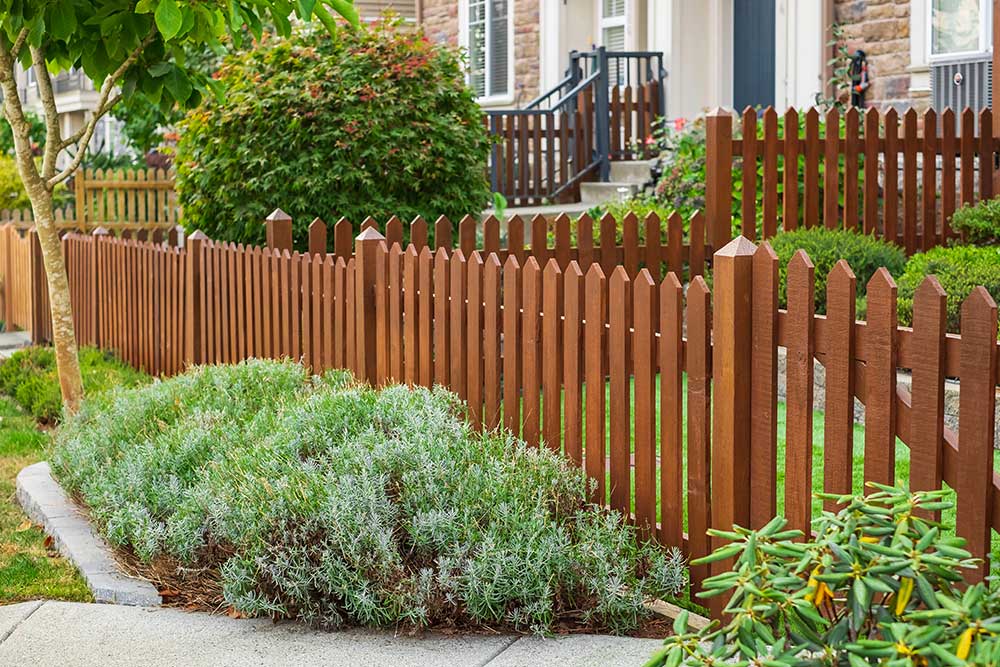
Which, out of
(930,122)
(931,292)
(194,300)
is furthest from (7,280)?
(931,292)

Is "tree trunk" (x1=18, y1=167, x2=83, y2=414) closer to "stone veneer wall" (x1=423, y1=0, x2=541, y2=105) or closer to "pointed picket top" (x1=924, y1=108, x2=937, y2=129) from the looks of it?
"pointed picket top" (x1=924, y1=108, x2=937, y2=129)

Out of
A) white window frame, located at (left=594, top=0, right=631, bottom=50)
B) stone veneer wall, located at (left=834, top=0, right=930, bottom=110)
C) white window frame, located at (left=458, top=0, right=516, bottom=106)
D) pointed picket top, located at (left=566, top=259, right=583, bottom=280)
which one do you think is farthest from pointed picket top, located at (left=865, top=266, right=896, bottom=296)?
white window frame, located at (left=458, top=0, right=516, bottom=106)

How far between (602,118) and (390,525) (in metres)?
11.6

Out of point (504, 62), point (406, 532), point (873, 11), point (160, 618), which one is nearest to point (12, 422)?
point (160, 618)

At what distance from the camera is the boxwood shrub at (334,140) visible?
9.14 meters

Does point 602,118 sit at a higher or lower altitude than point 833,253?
higher

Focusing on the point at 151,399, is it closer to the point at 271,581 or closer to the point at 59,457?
the point at 59,457

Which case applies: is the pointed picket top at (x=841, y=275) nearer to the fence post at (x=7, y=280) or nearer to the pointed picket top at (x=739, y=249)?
the pointed picket top at (x=739, y=249)

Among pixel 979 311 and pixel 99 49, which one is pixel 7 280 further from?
pixel 979 311

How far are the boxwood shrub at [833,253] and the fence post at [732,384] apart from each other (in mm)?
3505

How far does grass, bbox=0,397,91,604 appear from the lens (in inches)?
192

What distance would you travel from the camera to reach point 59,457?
6.02 meters

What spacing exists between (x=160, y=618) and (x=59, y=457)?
71.0 inches

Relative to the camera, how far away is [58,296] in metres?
7.44
